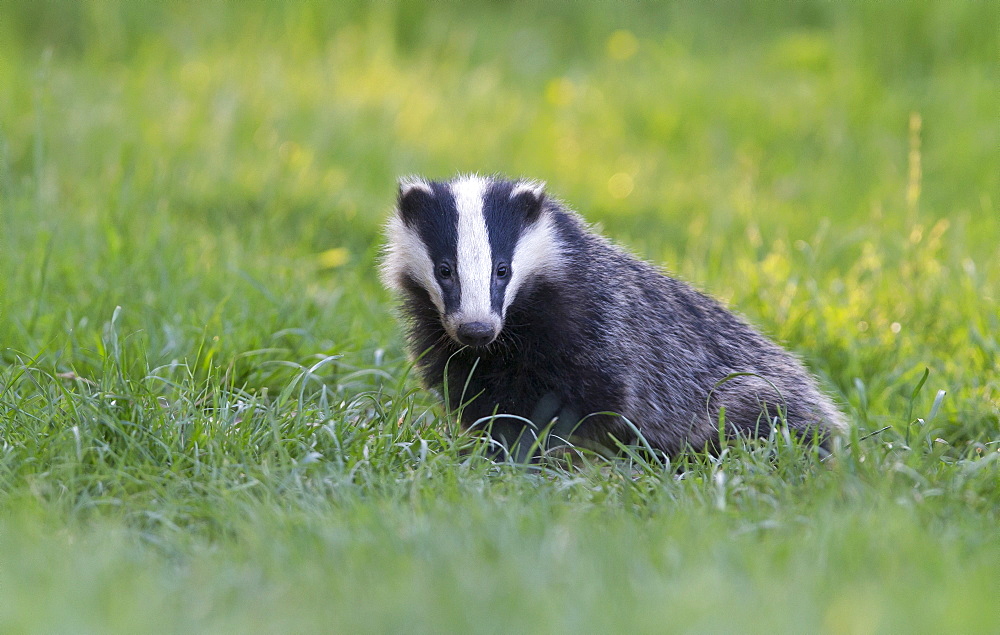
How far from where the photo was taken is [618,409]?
423 cm

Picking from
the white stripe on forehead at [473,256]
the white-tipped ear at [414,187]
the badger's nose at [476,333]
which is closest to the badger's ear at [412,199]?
the white-tipped ear at [414,187]

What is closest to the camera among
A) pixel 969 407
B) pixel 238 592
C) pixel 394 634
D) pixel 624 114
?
pixel 394 634

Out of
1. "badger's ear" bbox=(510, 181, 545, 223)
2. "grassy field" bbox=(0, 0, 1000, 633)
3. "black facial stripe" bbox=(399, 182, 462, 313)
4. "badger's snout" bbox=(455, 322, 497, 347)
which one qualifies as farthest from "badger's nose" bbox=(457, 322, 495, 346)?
"badger's ear" bbox=(510, 181, 545, 223)

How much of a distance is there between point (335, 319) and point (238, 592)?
2.87 m

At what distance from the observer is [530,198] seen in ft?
14.1

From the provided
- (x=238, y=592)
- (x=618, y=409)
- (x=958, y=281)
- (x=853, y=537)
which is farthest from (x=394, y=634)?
(x=958, y=281)

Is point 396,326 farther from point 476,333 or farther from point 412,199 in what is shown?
point 476,333

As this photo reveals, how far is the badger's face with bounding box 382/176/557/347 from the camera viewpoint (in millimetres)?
3963

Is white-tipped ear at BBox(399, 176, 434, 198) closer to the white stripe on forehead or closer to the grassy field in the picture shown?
the white stripe on forehead

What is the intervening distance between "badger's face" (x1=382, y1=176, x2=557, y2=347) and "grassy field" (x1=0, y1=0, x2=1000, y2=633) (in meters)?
0.47

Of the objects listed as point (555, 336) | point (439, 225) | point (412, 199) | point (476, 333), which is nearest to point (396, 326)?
point (412, 199)

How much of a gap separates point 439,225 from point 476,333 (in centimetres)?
57

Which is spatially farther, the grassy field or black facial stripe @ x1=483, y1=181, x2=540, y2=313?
black facial stripe @ x1=483, y1=181, x2=540, y2=313

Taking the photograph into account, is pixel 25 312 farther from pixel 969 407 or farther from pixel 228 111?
pixel 969 407
